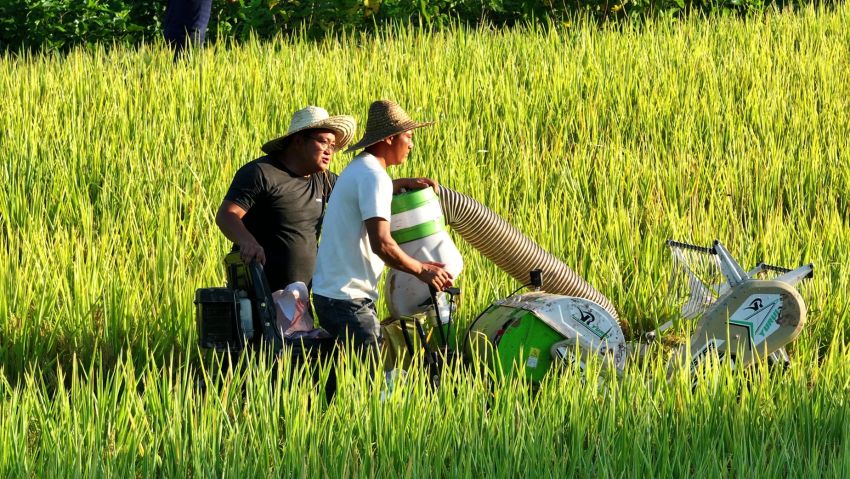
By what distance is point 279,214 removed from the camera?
13.3ft

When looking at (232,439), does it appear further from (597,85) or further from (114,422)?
(597,85)

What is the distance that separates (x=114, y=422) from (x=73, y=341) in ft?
4.18

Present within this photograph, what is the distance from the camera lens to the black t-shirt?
3.97 metres

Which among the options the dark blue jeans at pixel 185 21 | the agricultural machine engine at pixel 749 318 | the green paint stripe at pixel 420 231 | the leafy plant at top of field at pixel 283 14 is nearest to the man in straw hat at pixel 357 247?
the green paint stripe at pixel 420 231

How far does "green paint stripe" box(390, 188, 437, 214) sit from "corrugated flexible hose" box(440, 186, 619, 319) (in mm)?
156

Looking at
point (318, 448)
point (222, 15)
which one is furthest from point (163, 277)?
point (222, 15)

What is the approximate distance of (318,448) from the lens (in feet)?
9.96

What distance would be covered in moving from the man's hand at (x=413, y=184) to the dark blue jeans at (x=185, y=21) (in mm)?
5453

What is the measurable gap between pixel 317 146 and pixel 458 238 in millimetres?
1415

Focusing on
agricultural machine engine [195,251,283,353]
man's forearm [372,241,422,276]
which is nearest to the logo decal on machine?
man's forearm [372,241,422,276]

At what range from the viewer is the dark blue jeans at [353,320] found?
148 inches

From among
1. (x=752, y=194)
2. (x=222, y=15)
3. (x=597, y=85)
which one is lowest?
(x=752, y=194)

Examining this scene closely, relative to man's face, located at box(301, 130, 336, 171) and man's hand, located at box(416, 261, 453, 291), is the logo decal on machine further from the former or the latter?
man's face, located at box(301, 130, 336, 171)

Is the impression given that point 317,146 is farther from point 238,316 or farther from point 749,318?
point 749,318
